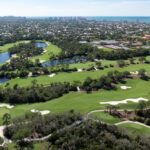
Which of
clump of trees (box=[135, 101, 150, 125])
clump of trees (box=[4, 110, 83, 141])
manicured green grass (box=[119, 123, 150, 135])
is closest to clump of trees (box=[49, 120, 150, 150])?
clump of trees (box=[4, 110, 83, 141])

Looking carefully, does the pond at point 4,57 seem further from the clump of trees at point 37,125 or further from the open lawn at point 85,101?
the clump of trees at point 37,125

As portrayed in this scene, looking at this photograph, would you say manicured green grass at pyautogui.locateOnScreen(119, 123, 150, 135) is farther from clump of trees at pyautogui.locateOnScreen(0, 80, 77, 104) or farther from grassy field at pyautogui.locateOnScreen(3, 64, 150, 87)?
grassy field at pyautogui.locateOnScreen(3, 64, 150, 87)

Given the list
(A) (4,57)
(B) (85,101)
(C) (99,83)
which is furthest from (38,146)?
(A) (4,57)

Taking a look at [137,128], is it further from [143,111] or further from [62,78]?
[62,78]

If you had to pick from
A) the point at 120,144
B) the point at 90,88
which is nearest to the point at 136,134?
the point at 120,144

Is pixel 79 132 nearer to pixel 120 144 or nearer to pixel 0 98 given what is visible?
pixel 120 144

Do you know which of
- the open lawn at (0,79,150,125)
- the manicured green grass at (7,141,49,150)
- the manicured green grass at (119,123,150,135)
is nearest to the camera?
the manicured green grass at (7,141,49,150)
